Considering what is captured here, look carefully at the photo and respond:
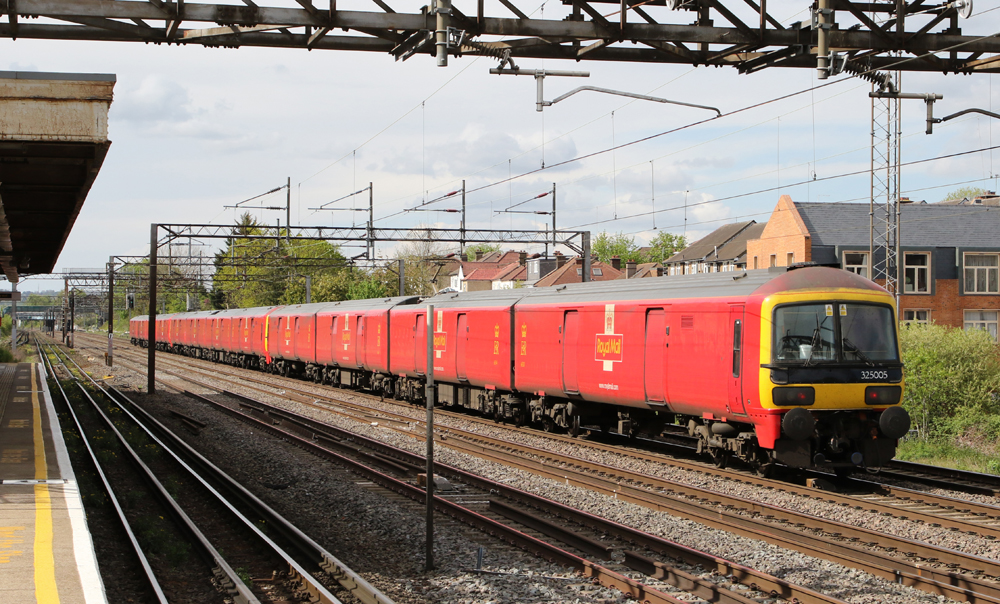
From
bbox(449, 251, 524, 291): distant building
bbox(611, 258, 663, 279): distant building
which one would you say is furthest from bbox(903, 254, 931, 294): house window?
bbox(449, 251, 524, 291): distant building

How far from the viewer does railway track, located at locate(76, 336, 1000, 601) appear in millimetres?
7883

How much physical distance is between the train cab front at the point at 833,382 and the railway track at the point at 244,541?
240 inches

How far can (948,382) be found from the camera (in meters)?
21.5

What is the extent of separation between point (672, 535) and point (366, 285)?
48401 millimetres

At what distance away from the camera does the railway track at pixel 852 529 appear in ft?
25.9

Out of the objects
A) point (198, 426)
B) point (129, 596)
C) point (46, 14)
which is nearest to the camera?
point (129, 596)

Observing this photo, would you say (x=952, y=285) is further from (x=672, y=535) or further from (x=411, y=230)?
(x=672, y=535)

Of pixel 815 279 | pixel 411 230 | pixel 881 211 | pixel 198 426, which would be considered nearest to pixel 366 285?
pixel 411 230

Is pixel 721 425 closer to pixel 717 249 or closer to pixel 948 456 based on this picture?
pixel 948 456

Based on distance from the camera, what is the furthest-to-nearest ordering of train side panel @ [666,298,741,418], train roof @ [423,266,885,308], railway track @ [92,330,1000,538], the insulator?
train side panel @ [666,298,741,418]
train roof @ [423,266,885,308]
the insulator
railway track @ [92,330,1000,538]

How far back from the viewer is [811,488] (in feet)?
39.5

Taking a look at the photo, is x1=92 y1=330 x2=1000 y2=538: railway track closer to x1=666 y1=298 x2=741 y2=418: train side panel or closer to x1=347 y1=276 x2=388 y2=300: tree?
x1=666 y1=298 x2=741 y2=418: train side panel

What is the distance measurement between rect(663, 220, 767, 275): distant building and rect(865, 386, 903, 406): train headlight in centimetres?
5109

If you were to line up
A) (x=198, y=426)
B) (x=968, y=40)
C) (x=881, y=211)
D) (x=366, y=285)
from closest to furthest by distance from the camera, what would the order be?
(x=968, y=40), (x=198, y=426), (x=881, y=211), (x=366, y=285)
